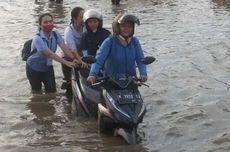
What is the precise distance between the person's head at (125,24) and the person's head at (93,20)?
4.37 feet

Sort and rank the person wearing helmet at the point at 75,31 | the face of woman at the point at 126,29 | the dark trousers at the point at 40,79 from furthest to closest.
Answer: the dark trousers at the point at 40,79 < the person wearing helmet at the point at 75,31 < the face of woman at the point at 126,29

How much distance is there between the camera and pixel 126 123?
680cm

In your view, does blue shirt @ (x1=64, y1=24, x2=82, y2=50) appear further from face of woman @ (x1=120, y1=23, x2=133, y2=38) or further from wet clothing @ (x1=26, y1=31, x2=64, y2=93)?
face of woman @ (x1=120, y1=23, x2=133, y2=38)

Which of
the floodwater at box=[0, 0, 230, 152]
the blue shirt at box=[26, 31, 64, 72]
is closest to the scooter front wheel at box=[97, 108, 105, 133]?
the floodwater at box=[0, 0, 230, 152]

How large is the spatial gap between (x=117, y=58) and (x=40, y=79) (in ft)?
9.22

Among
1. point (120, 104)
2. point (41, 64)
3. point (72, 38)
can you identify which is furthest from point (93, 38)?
point (120, 104)

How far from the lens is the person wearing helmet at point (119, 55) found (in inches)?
284

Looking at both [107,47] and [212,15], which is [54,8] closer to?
[212,15]

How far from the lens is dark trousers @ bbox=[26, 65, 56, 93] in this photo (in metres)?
9.59

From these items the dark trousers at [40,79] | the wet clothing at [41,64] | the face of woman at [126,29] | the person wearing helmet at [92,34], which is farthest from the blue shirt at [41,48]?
the face of woman at [126,29]

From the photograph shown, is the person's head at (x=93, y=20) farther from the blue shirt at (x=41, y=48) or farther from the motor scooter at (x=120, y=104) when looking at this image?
the motor scooter at (x=120, y=104)

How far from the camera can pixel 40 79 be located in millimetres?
9797

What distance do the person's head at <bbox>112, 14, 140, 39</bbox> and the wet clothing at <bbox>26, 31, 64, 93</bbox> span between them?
2282mm

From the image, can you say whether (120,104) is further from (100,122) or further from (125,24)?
(125,24)
